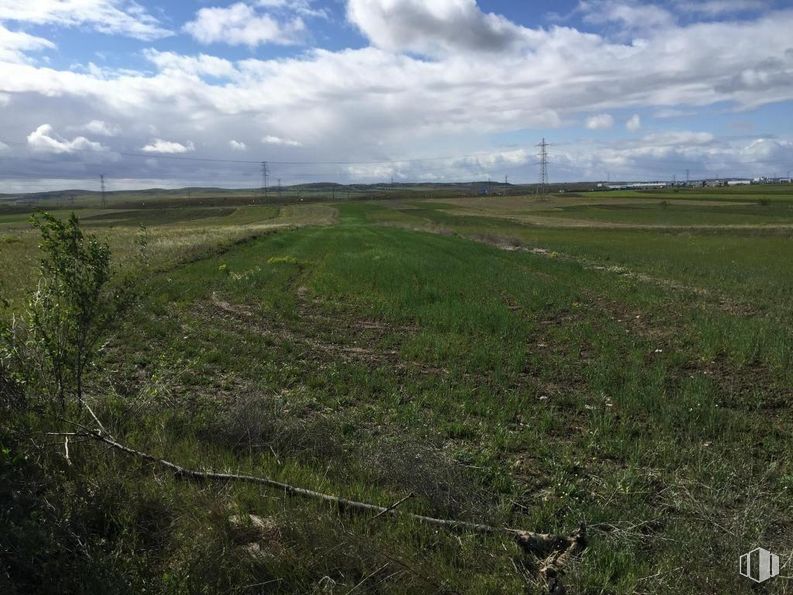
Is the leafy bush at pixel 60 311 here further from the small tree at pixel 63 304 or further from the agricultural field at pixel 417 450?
the agricultural field at pixel 417 450

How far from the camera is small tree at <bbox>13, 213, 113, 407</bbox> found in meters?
5.83

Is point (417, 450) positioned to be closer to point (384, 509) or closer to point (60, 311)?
point (384, 509)

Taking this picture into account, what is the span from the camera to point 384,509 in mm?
4359

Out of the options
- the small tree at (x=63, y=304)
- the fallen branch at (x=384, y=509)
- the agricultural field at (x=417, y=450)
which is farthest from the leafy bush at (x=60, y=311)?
the fallen branch at (x=384, y=509)

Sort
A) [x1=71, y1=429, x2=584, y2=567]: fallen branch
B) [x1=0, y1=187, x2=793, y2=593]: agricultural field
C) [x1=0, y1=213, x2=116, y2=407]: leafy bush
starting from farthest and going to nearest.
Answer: [x1=0, y1=213, x2=116, y2=407]: leafy bush
[x1=71, y1=429, x2=584, y2=567]: fallen branch
[x1=0, y1=187, x2=793, y2=593]: agricultural field

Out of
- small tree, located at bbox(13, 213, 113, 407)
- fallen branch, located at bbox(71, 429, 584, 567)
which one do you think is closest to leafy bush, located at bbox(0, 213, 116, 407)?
small tree, located at bbox(13, 213, 113, 407)

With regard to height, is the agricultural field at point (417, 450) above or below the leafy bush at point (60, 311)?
below

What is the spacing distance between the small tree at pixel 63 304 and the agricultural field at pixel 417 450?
0.52 m

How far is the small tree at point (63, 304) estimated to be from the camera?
583 cm

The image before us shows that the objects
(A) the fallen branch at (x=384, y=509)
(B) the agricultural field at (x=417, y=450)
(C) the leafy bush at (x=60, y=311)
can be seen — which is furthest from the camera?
(C) the leafy bush at (x=60, y=311)

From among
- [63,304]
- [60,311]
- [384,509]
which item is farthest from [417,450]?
[63,304]

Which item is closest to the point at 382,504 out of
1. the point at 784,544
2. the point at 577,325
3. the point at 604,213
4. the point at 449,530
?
the point at 449,530

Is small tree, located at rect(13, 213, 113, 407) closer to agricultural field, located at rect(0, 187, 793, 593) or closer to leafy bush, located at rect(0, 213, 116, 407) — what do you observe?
leafy bush, located at rect(0, 213, 116, 407)

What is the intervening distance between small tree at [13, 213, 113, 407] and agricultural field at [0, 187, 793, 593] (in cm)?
52
